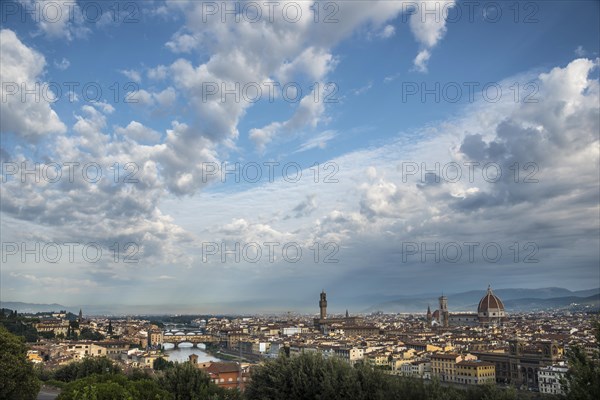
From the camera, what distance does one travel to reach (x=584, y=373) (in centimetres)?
975

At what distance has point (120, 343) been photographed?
224 feet

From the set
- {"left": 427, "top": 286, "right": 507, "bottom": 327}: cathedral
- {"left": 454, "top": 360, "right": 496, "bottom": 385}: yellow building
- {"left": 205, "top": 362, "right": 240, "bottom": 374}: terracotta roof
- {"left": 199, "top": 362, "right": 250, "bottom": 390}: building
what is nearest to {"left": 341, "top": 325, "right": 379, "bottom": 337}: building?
{"left": 427, "top": 286, "right": 507, "bottom": 327}: cathedral

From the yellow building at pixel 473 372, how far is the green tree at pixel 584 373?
38296 millimetres

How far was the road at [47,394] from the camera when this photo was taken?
23.8 meters

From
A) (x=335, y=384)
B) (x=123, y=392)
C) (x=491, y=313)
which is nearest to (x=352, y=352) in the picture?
(x=335, y=384)

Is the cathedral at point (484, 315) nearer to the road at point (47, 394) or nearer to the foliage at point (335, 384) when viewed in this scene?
the road at point (47, 394)

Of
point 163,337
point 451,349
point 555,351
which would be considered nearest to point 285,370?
point 555,351

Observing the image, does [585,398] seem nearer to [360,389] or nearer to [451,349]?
[360,389]

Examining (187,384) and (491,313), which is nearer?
(187,384)

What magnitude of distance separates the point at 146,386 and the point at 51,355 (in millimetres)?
38235

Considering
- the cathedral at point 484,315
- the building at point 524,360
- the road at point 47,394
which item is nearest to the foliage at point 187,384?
the road at point 47,394

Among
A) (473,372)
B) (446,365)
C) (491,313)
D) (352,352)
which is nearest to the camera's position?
(473,372)

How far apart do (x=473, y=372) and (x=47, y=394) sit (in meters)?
34.5

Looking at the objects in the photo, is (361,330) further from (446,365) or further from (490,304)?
(446,365)
